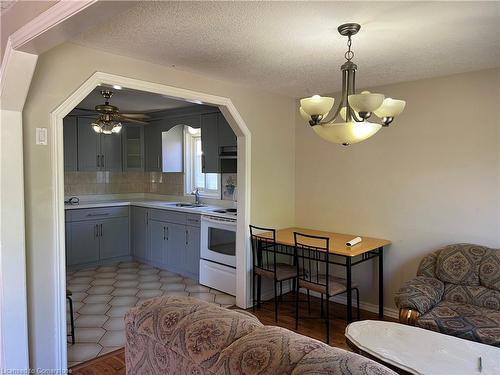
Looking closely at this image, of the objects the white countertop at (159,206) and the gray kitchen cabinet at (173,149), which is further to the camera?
the gray kitchen cabinet at (173,149)

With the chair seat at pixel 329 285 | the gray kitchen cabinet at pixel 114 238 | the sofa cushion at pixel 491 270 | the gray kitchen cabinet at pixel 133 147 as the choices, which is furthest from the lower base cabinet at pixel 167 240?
the sofa cushion at pixel 491 270

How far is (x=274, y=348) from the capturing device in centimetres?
117

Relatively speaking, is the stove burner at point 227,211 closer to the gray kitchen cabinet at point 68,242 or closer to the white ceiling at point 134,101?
the white ceiling at point 134,101

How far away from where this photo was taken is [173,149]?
5902mm

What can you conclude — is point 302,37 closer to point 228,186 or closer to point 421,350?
point 421,350

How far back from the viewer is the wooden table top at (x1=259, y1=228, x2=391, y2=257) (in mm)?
3304

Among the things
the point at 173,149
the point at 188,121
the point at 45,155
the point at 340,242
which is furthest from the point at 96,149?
the point at 340,242

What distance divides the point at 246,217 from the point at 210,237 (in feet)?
2.82

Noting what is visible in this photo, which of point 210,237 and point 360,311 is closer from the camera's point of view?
point 360,311

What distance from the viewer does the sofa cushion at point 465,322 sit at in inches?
97.1

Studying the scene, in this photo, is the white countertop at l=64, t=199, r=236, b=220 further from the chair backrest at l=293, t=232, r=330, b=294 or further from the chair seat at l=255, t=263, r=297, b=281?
the chair backrest at l=293, t=232, r=330, b=294

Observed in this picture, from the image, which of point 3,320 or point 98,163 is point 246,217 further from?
point 98,163

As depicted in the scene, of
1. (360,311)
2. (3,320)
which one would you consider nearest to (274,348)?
(3,320)

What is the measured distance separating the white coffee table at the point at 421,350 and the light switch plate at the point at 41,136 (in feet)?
7.63
